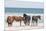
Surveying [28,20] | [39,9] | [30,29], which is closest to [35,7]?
[39,9]

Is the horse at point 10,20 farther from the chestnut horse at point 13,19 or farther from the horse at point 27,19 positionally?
the horse at point 27,19

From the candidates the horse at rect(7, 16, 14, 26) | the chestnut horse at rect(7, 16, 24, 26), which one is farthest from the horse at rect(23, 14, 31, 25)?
the horse at rect(7, 16, 14, 26)

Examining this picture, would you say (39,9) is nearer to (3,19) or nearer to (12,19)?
(12,19)

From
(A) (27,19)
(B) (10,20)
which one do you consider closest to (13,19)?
(B) (10,20)

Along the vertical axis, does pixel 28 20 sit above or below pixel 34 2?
below

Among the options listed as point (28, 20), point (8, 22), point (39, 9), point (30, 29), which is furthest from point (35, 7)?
point (8, 22)

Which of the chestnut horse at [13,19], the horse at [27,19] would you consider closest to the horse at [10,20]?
the chestnut horse at [13,19]

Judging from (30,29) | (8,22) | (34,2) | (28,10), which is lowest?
(30,29)

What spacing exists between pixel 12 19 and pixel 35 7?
0.37m

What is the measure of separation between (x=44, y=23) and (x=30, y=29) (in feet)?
0.73

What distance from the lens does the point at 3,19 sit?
1.23 metres

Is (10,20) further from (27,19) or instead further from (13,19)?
(27,19)

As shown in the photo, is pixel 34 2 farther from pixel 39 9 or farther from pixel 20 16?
pixel 20 16

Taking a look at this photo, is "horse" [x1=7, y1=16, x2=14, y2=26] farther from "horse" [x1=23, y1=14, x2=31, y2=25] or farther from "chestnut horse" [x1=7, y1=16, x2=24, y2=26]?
"horse" [x1=23, y1=14, x2=31, y2=25]
